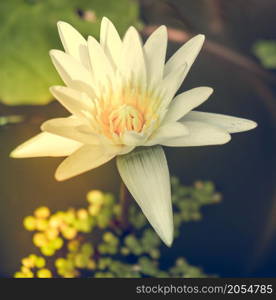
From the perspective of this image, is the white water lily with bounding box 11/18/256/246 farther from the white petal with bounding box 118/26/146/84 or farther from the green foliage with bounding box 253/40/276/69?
the green foliage with bounding box 253/40/276/69

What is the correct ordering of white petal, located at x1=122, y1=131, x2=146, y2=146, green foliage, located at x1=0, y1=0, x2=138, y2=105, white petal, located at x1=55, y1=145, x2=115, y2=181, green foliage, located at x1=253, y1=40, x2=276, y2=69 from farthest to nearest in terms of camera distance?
green foliage, located at x1=253, y1=40, x2=276, y2=69 < green foliage, located at x1=0, y1=0, x2=138, y2=105 < white petal, located at x1=55, y1=145, x2=115, y2=181 < white petal, located at x1=122, y1=131, x2=146, y2=146

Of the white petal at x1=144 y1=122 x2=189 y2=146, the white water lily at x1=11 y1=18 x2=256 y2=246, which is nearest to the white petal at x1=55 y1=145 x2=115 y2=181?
the white water lily at x1=11 y1=18 x2=256 y2=246

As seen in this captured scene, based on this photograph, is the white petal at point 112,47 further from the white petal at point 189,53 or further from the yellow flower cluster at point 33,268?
the yellow flower cluster at point 33,268

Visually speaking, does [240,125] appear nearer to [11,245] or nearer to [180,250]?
[180,250]

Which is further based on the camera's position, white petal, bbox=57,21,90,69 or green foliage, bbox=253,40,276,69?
green foliage, bbox=253,40,276,69

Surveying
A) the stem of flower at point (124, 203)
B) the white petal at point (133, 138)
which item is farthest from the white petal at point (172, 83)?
the stem of flower at point (124, 203)

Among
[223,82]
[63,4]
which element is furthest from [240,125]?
[63,4]
